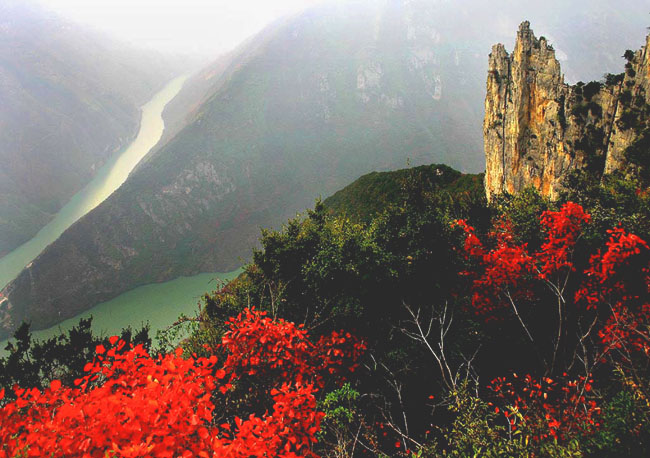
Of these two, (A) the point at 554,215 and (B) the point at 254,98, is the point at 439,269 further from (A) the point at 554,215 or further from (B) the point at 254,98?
(B) the point at 254,98

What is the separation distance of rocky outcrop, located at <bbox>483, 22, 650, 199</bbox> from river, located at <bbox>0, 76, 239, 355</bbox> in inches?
1670

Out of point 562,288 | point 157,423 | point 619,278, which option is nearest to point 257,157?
point 562,288

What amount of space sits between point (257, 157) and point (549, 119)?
12222 centimetres

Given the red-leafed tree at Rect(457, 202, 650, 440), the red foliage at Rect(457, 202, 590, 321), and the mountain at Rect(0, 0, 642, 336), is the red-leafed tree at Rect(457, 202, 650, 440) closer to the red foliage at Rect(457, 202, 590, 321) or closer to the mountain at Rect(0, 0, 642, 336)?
the red foliage at Rect(457, 202, 590, 321)

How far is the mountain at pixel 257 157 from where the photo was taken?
99.8 m

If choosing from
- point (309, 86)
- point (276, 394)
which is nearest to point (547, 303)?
point (276, 394)

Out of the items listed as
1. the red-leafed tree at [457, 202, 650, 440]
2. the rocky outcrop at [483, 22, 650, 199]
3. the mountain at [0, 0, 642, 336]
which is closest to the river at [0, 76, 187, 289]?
the mountain at [0, 0, 642, 336]

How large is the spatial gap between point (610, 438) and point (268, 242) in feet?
46.0

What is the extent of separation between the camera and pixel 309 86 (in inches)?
6905

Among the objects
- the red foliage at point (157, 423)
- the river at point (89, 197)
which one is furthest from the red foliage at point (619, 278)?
the river at point (89, 197)

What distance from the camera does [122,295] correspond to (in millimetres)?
97312

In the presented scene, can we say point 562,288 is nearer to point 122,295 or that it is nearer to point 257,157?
point 122,295

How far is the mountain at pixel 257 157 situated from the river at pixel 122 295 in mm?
4491

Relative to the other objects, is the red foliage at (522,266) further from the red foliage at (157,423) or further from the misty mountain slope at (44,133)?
the misty mountain slope at (44,133)
